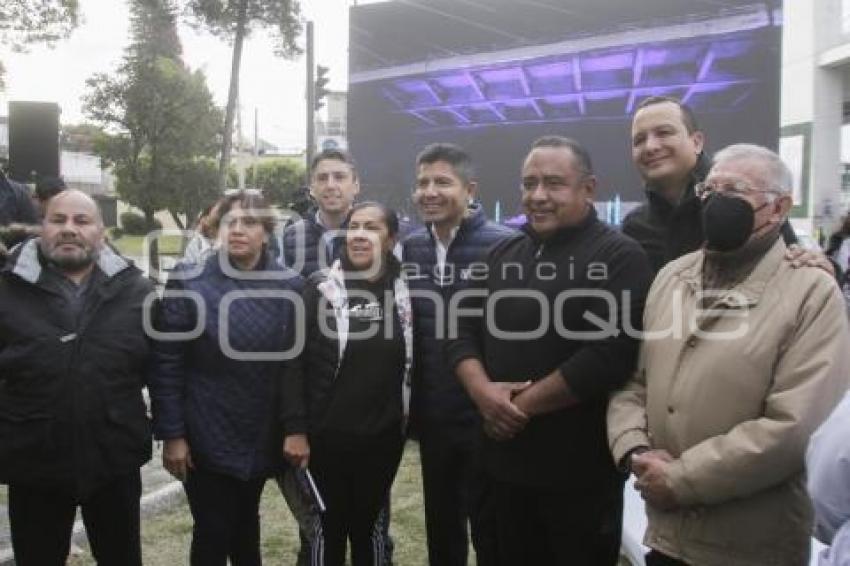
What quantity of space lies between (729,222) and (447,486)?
5.95ft

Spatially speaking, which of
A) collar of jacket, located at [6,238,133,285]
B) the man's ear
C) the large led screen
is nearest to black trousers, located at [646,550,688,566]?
the man's ear

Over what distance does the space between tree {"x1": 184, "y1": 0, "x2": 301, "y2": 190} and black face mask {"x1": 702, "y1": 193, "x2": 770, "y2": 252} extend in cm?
1585

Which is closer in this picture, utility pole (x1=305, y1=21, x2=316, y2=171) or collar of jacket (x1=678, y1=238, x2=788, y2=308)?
collar of jacket (x1=678, y1=238, x2=788, y2=308)

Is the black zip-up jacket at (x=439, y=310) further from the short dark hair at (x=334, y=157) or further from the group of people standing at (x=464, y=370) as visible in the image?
the short dark hair at (x=334, y=157)

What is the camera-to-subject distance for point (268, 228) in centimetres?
335

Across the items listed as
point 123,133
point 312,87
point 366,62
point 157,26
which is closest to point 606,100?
point 366,62

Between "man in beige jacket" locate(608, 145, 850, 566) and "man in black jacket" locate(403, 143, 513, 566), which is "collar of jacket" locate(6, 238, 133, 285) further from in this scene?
"man in beige jacket" locate(608, 145, 850, 566)

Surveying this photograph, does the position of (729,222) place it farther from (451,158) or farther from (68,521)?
(68,521)

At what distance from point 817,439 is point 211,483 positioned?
2.31 metres

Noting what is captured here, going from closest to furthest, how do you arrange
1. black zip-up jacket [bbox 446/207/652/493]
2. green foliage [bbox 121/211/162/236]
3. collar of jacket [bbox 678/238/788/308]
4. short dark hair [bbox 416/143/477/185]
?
1. collar of jacket [bbox 678/238/788/308]
2. black zip-up jacket [bbox 446/207/652/493]
3. short dark hair [bbox 416/143/477/185]
4. green foliage [bbox 121/211/162/236]

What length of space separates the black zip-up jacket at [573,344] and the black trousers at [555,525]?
5cm

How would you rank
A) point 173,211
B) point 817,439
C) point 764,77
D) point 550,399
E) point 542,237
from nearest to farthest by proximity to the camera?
point 817,439 → point 550,399 → point 542,237 → point 764,77 → point 173,211

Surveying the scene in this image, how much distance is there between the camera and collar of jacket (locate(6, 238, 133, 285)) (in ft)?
9.47

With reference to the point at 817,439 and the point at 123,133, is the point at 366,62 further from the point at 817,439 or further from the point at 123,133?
the point at 817,439
